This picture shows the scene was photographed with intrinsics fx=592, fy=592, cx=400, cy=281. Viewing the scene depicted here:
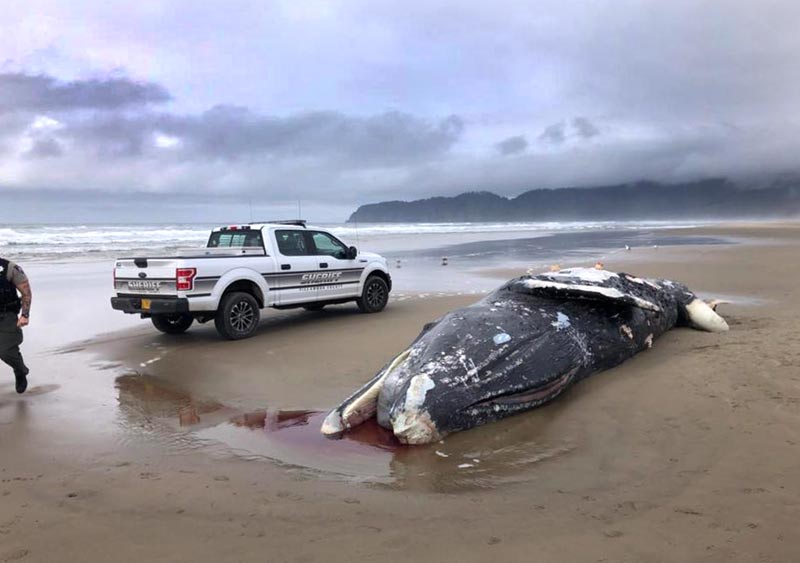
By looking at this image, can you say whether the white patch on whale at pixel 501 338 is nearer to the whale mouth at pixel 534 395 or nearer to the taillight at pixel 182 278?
the whale mouth at pixel 534 395

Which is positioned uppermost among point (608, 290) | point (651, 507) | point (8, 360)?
point (608, 290)

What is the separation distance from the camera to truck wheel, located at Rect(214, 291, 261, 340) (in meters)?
9.59

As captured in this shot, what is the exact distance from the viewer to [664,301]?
8180mm

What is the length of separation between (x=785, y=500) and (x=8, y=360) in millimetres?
7578

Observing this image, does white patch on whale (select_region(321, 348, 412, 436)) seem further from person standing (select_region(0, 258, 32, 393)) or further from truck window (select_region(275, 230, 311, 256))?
truck window (select_region(275, 230, 311, 256))

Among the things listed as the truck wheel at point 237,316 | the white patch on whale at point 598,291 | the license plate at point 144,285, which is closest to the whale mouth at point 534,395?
the white patch on whale at point 598,291

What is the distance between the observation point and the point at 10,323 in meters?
6.87

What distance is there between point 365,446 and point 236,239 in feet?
24.1

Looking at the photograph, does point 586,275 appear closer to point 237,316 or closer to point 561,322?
point 561,322

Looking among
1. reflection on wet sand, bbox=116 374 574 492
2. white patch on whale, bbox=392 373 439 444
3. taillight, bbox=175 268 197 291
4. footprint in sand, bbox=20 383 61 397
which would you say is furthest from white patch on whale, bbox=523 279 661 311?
footprint in sand, bbox=20 383 61 397

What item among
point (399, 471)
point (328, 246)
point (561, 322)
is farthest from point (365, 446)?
point (328, 246)

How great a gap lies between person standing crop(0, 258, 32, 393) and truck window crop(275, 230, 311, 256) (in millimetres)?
4634

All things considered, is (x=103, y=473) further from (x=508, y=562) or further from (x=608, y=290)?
(x=608, y=290)

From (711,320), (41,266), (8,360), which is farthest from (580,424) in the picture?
(41,266)
